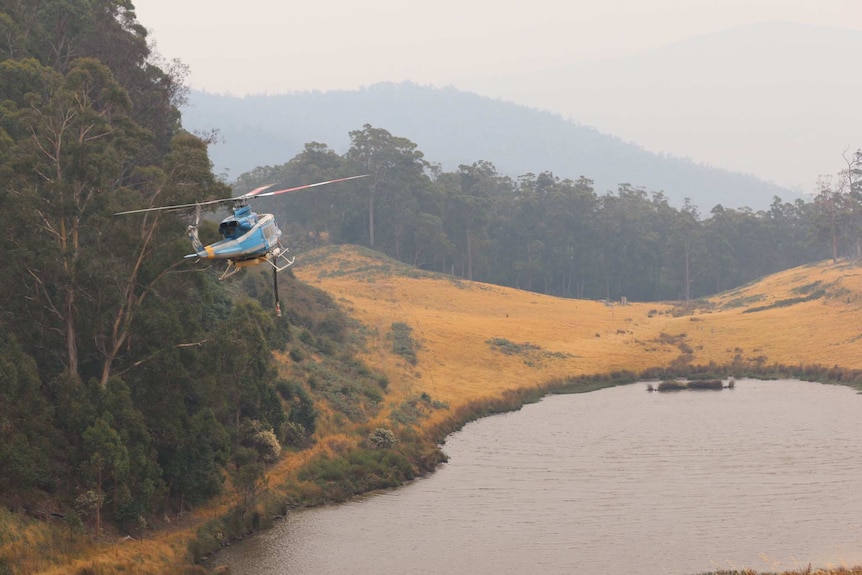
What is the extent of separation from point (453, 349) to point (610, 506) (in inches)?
1686

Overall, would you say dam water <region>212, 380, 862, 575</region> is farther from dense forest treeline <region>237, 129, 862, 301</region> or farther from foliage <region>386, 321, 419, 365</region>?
dense forest treeline <region>237, 129, 862, 301</region>

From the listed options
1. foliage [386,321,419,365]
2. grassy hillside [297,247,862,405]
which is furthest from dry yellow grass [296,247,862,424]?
foliage [386,321,419,365]

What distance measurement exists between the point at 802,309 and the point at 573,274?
268ft

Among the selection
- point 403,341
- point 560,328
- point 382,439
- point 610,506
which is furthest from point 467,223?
point 610,506

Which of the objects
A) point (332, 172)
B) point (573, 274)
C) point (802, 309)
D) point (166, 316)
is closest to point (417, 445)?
point (166, 316)

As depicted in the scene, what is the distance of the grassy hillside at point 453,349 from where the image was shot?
40.8 m

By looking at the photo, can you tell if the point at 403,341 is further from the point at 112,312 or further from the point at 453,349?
the point at 112,312

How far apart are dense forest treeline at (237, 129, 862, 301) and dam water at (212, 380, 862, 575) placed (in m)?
101

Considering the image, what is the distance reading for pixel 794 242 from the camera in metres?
193

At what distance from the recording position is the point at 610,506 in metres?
48.5

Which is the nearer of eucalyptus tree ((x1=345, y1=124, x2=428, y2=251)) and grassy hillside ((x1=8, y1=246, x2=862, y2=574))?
grassy hillside ((x1=8, y1=246, x2=862, y2=574))

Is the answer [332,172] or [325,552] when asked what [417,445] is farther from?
[332,172]

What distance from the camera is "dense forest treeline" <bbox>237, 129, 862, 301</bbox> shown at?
167000mm

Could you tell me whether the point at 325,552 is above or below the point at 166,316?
below
